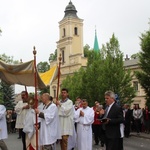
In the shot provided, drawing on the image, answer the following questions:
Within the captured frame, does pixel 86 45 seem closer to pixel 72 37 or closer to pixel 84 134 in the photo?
pixel 72 37

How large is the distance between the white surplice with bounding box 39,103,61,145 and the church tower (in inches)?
2210

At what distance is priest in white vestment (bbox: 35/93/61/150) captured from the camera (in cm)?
892

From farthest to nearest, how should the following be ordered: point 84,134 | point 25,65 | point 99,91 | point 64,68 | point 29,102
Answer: point 64,68 → point 99,91 → point 84,134 → point 29,102 → point 25,65

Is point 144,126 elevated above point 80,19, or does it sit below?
below

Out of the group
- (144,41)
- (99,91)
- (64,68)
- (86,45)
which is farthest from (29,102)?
(86,45)

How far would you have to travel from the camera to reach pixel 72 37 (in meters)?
68.5

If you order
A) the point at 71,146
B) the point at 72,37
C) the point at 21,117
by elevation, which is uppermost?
the point at 72,37

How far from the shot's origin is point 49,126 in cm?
904

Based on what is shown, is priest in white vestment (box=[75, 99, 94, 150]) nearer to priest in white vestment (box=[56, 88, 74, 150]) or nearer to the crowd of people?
the crowd of people

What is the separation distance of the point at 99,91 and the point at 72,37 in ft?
122

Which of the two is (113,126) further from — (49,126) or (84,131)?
(84,131)

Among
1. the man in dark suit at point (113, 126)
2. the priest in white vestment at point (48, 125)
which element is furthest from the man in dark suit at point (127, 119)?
the man in dark suit at point (113, 126)

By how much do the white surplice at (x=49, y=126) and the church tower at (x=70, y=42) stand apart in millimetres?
56138

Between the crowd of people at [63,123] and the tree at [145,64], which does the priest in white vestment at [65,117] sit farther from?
the tree at [145,64]
